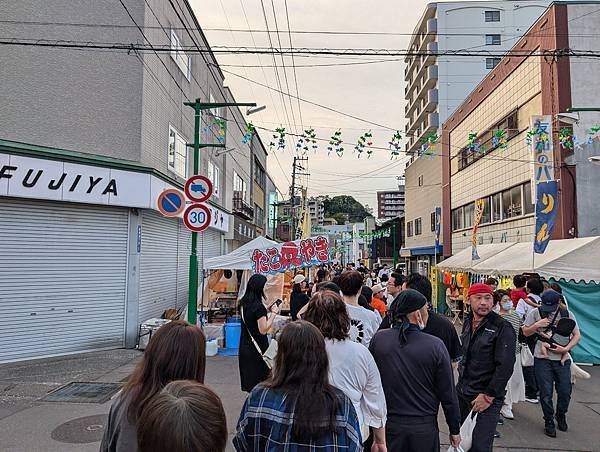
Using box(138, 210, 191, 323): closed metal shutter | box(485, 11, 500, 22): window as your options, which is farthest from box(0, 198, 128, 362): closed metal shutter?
box(485, 11, 500, 22): window

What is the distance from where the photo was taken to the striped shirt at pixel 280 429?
92.6 inches

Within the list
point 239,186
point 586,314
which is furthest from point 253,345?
point 239,186

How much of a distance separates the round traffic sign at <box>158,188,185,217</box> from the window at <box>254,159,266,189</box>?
96.4ft

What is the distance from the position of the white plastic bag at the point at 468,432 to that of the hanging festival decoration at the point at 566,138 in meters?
13.2

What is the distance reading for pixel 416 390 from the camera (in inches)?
140

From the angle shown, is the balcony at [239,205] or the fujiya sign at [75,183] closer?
the fujiya sign at [75,183]

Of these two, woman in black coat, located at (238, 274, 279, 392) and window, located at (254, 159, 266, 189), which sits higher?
window, located at (254, 159, 266, 189)

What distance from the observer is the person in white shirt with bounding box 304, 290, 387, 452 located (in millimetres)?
3285

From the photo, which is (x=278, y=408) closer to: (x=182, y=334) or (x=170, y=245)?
(x=182, y=334)

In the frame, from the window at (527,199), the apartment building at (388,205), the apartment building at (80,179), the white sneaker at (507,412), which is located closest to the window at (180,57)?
the apartment building at (80,179)

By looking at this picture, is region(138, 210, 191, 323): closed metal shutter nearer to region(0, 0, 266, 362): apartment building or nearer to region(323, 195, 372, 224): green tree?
region(0, 0, 266, 362): apartment building

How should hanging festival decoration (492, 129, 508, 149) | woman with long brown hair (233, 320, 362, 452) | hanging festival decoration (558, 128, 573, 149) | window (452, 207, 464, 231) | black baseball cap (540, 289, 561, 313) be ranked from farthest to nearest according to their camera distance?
window (452, 207, 464, 231), hanging festival decoration (492, 129, 508, 149), hanging festival decoration (558, 128, 573, 149), black baseball cap (540, 289, 561, 313), woman with long brown hair (233, 320, 362, 452)

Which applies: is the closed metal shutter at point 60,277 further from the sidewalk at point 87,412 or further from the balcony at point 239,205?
the balcony at point 239,205

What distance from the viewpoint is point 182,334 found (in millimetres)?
2529
